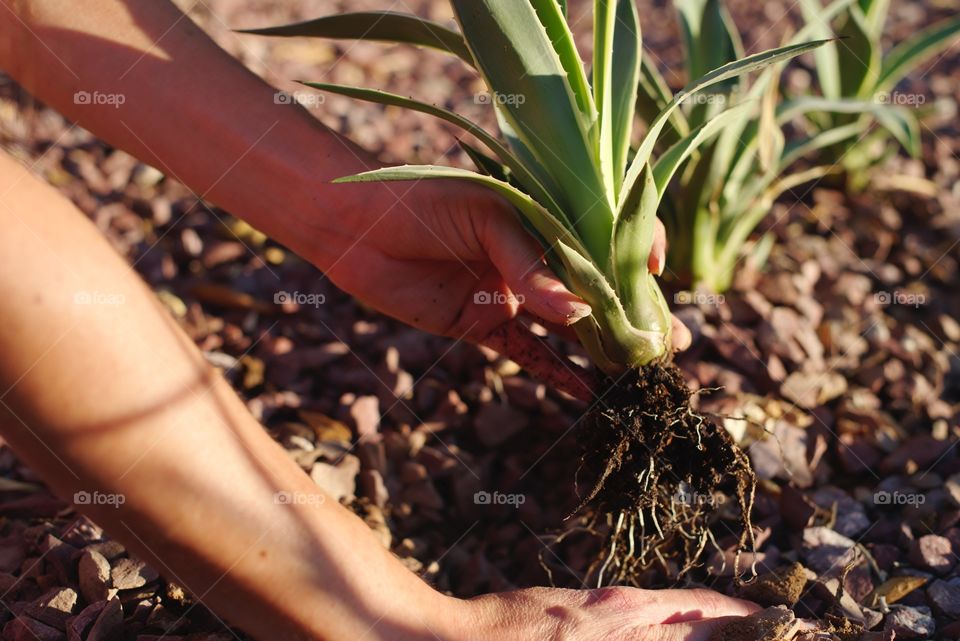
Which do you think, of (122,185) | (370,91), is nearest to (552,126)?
(370,91)

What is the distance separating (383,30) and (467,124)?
313mm

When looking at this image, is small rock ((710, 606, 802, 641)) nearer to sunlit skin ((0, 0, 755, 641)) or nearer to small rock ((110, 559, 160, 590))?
sunlit skin ((0, 0, 755, 641))

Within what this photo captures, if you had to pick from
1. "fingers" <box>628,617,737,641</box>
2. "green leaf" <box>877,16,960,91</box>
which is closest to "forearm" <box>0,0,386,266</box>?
"fingers" <box>628,617,737,641</box>

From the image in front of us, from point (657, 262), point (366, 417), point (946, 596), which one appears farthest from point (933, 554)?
point (366, 417)

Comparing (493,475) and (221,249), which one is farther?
(221,249)

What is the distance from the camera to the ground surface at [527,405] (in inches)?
52.2

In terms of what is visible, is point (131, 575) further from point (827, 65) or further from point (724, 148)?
point (827, 65)

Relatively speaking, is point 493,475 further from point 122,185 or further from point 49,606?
point 122,185

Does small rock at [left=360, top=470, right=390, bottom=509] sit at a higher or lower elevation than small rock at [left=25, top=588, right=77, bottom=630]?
lower

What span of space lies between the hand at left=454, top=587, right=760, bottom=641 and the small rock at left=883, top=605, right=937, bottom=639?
0.62ft

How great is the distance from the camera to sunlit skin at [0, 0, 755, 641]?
3.16 ft

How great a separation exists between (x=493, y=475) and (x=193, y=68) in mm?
867

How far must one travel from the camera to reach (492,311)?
145 centimetres

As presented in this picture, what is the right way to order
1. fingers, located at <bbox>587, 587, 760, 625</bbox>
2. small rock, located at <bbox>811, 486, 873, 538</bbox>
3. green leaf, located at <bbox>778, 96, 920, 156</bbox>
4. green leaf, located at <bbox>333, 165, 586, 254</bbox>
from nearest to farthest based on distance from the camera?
green leaf, located at <bbox>333, 165, 586, 254</bbox> → fingers, located at <bbox>587, 587, 760, 625</bbox> → small rock, located at <bbox>811, 486, 873, 538</bbox> → green leaf, located at <bbox>778, 96, 920, 156</bbox>
